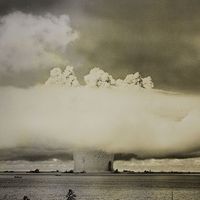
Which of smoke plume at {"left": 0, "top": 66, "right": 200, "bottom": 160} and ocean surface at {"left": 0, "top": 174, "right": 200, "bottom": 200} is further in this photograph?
ocean surface at {"left": 0, "top": 174, "right": 200, "bottom": 200}

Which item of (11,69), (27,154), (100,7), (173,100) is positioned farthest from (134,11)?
(27,154)

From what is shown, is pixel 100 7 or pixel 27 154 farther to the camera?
Result: pixel 27 154

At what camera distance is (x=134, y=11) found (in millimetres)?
7852

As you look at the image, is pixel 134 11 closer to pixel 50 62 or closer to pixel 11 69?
pixel 50 62

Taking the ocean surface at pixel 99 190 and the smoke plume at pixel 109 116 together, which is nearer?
the smoke plume at pixel 109 116

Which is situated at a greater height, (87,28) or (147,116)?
(87,28)

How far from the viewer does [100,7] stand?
7.90 meters

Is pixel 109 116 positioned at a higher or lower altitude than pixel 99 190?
higher

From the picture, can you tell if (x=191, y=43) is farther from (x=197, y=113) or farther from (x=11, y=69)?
(x=11, y=69)

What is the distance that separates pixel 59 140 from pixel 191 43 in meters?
2.45

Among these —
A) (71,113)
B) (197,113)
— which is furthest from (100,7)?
(197,113)

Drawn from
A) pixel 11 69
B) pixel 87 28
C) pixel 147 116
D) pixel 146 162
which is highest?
pixel 87 28

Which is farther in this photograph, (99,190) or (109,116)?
(99,190)

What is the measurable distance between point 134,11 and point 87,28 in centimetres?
75
